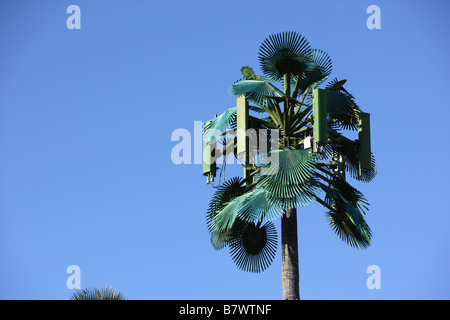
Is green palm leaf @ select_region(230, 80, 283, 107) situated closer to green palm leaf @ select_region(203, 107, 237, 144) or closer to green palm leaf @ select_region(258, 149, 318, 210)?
green palm leaf @ select_region(203, 107, 237, 144)

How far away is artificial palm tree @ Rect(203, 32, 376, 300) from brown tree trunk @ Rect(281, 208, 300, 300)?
A: 0.09ft

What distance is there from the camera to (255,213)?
26.8m

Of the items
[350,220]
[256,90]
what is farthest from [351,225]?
[256,90]

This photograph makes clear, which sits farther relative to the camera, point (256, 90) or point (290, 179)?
point (256, 90)

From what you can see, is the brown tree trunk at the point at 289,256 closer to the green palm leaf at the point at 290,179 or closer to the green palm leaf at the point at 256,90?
the green palm leaf at the point at 290,179

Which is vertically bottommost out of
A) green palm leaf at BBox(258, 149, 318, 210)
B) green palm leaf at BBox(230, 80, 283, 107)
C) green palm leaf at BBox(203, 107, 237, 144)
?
green palm leaf at BBox(258, 149, 318, 210)

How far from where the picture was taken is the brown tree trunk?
26.5m

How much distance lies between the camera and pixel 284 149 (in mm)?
27328

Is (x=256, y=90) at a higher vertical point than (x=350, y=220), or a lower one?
higher

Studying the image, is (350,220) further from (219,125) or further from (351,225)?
(219,125)

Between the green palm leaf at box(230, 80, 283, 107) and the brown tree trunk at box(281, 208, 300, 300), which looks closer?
the brown tree trunk at box(281, 208, 300, 300)

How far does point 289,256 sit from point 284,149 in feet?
9.27
